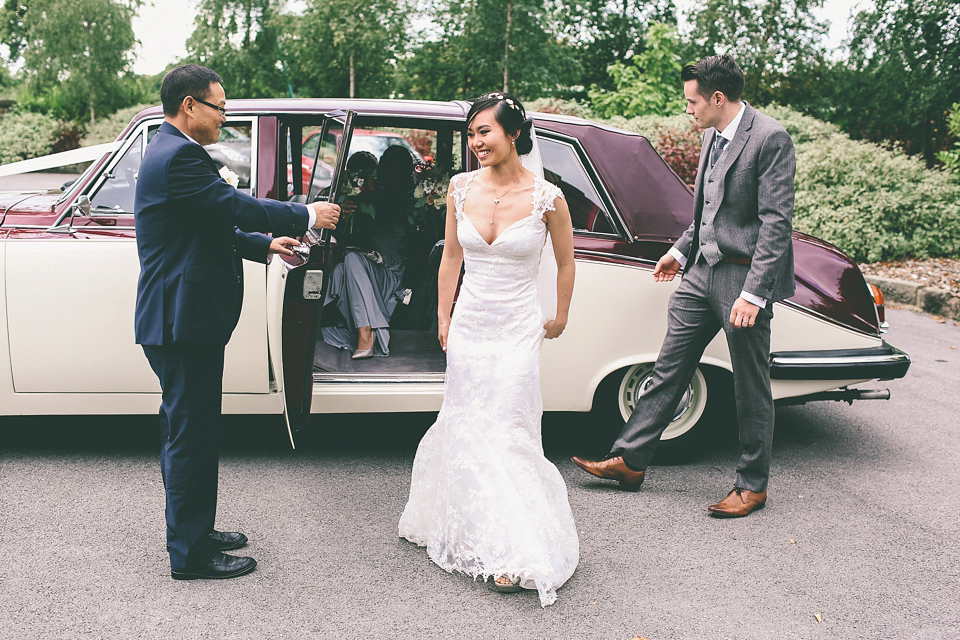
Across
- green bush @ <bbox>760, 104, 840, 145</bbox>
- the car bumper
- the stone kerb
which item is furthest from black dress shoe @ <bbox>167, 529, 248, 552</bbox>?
green bush @ <bbox>760, 104, 840, 145</bbox>

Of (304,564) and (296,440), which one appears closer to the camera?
(304,564)

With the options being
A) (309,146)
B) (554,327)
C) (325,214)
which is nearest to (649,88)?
(309,146)

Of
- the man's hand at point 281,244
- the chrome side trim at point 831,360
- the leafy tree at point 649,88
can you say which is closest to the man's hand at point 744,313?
the chrome side trim at point 831,360

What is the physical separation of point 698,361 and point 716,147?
1.04 meters

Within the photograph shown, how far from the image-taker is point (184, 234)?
9.57 ft

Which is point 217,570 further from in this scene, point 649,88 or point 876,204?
point 649,88

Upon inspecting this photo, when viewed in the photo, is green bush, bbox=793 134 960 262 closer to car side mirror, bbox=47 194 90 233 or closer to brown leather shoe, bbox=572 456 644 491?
brown leather shoe, bbox=572 456 644 491

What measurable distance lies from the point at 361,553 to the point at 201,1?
27846 millimetres

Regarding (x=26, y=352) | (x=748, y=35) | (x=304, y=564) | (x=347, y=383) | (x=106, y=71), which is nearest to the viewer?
(x=304, y=564)

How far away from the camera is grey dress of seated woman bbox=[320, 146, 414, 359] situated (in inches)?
209

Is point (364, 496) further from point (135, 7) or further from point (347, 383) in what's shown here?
point (135, 7)

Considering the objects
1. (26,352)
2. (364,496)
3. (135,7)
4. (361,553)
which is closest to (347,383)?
(364,496)

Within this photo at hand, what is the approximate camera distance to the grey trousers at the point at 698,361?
3.71 meters

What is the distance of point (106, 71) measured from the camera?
28.0 metres
